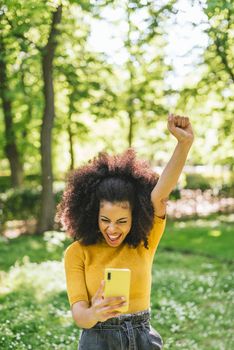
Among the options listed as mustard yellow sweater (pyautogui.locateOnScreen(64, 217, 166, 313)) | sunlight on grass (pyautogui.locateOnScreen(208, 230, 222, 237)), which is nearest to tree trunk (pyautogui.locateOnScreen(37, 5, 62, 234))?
sunlight on grass (pyautogui.locateOnScreen(208, 230, 222, 237))

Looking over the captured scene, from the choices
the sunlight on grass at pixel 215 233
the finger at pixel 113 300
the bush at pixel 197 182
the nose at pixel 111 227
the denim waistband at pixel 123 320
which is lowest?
the sunlight on grass at pixel 215 233

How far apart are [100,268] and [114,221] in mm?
249

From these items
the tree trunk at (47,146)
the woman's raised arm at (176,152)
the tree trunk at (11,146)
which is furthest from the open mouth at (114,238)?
the tree trunk at (11,146)

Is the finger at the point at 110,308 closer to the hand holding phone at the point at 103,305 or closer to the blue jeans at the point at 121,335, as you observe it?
the hand holding phone at the point at 103,305

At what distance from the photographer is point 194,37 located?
35.8 ft

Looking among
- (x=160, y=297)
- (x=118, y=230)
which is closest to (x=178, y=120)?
(x=118, y=230)

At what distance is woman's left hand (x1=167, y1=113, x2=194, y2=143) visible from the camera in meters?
3.00

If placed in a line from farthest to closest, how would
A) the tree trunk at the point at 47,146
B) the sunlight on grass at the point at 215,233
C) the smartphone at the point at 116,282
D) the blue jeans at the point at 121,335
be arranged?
the sunlight on grass at the point at 215,233 → the tree trunk at the point at 47,146 → the blue jeans at the point at 121,335 → the smartphone at the point at 116,282

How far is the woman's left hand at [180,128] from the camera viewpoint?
9.85 ft

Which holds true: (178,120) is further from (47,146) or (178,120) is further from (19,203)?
(19,203)

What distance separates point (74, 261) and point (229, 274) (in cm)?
785

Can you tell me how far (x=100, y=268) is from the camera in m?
2.93

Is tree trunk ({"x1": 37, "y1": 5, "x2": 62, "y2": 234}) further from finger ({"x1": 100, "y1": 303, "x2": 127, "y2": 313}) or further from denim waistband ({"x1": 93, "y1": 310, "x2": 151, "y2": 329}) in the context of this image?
finger ({"x1": 100, "y1": 303, "x2": 127, "y2": 313})

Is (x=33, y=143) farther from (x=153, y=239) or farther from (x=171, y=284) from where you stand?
(x=153, y=239)
